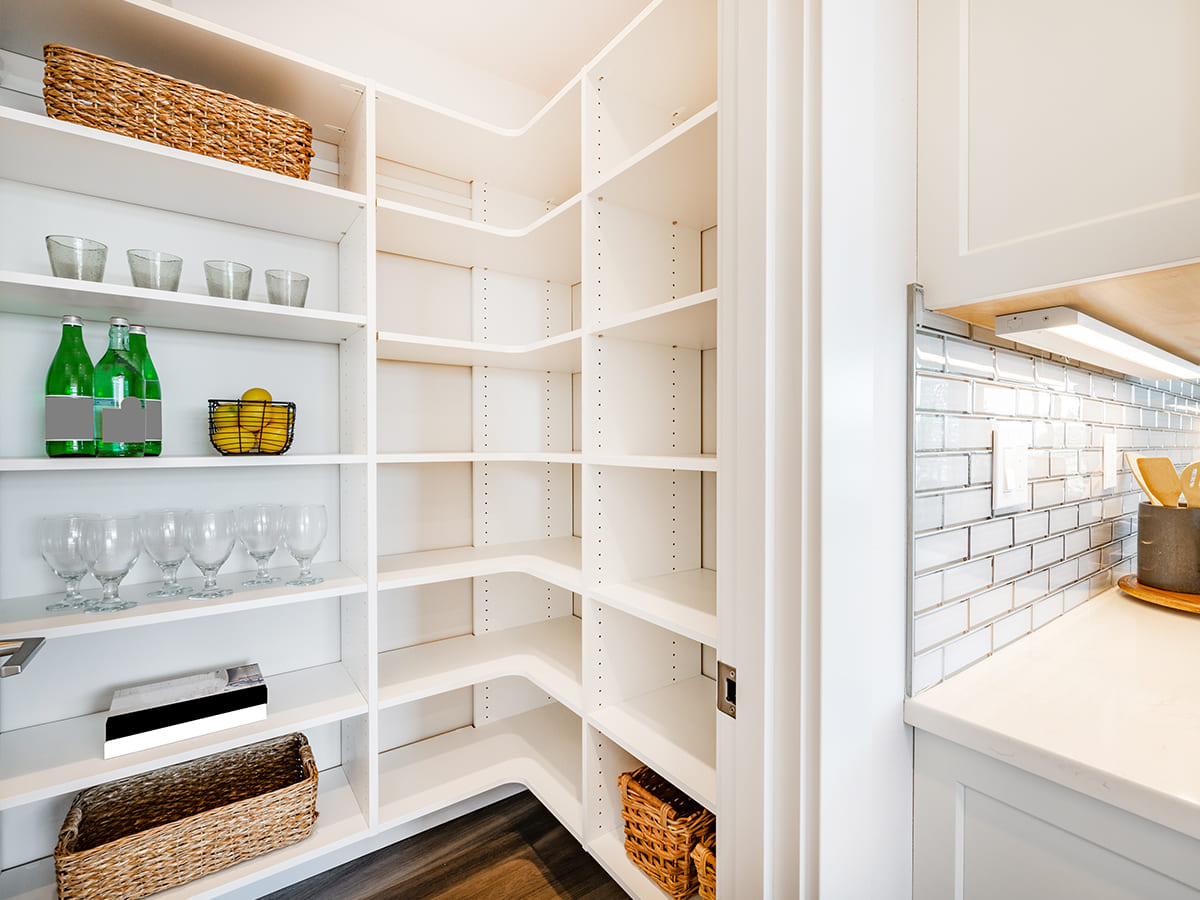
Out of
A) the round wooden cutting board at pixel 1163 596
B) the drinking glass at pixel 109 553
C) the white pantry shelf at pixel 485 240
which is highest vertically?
the white pantry shelf at pixel 485 240

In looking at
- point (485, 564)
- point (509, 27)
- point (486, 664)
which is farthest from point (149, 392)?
point (509, 27)

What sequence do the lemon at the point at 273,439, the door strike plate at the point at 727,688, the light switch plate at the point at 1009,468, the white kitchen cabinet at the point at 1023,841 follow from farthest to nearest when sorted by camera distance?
the lemon at the point at 273,439 < the light switch plate at the point at 1009,468 < the door strike plate at the point at 727,688 < the white kitchen cabinet at the point at 1023,841

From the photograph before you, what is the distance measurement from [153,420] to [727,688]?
4.47 ft

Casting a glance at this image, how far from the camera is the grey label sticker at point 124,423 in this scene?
1182 mm

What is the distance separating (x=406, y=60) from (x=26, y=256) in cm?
118

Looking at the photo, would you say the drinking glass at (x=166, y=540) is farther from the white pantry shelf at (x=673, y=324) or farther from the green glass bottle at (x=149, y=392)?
the white pantry shelf at (x=673, y=324)

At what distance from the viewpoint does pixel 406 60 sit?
5.77 ft

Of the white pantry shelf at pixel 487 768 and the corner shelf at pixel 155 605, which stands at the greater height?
the corner shelf at pixel 155 605

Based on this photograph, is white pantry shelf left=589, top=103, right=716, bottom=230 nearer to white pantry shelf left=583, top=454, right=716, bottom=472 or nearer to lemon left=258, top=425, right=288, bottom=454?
white pantry shelf left=583, top=454, right=716, bottom=472

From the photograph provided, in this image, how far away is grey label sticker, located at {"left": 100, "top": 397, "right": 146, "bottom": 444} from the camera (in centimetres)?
118

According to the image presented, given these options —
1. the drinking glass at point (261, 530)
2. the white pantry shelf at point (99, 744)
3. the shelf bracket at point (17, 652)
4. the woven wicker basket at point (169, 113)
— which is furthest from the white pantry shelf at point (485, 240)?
the white pantry shelf at point (99, 744)

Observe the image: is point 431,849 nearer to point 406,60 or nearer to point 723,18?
point 723,18

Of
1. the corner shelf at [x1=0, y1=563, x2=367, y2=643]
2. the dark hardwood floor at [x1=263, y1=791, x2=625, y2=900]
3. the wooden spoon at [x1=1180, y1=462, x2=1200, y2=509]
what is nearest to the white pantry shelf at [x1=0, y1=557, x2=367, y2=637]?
the corner shelf at [x1=0, y1=563, x2=367, y2=643]

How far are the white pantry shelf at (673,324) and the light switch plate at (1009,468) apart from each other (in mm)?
609
